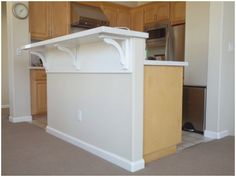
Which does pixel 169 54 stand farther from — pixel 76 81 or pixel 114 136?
pixel 114 136

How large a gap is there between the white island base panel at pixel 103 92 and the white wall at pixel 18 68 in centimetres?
106

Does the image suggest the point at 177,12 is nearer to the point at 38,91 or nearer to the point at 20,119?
the point at 38,91

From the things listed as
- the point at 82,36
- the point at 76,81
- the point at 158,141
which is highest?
the point at 82,36

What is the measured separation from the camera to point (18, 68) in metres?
3.68

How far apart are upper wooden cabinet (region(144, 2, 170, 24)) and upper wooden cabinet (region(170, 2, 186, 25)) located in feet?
0.38

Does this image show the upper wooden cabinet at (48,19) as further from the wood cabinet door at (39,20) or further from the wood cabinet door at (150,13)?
the wood cabinet door at (150,13)

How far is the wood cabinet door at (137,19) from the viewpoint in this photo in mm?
5434

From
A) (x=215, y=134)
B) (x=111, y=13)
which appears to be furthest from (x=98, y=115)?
(x=111, y=13)

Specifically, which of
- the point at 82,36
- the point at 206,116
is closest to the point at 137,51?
the point at 82,36

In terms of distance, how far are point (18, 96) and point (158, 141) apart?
2464 millimetres

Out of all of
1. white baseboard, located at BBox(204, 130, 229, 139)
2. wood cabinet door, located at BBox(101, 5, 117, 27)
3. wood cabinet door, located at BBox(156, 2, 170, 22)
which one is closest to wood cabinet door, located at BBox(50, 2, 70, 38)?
wood cabinet door, located at BBox(101, 5, 117, 27)

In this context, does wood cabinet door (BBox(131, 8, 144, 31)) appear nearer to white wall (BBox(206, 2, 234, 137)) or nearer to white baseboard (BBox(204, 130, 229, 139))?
white wall (BBox(206, 2, 234, 137))

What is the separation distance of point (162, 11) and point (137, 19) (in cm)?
79

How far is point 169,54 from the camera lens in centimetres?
416
